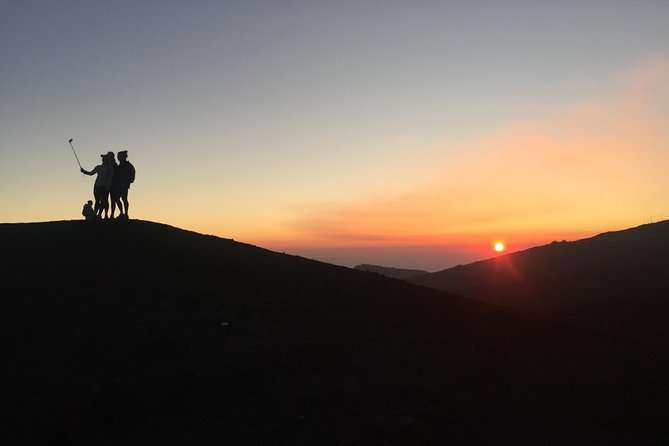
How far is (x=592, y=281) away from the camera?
109 ft

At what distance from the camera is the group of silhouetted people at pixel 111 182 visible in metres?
20.4

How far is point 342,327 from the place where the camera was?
13633 millimetres

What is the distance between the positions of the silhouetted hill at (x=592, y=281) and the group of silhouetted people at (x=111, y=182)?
67.9ft

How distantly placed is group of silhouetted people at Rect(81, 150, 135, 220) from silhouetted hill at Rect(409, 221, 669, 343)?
20685 millimetres

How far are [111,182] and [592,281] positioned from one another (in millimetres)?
29716

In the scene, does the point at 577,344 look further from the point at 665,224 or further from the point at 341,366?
the point at 665,224

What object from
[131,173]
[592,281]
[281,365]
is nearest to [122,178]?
[131,173]

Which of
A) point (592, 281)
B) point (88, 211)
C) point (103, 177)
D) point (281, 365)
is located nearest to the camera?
point (281, 365)

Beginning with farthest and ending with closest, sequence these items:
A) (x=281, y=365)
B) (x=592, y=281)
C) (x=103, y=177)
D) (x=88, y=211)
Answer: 1. (x=592, y=281)
2. (x=88, y=211)
3. (x=103, y=177)
4. (x=281, y=365)

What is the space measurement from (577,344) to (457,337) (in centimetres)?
334

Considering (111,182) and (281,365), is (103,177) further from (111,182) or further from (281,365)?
(281,365)

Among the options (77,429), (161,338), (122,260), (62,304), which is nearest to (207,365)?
(161,338)

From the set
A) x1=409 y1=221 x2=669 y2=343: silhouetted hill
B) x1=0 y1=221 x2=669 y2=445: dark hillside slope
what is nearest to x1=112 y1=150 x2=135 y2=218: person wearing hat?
x1=0 y1=221 x2=669 y2=445: dark hillside slope

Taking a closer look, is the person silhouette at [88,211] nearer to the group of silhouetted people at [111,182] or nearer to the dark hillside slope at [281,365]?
the group of silhouetted people at [111,182]
